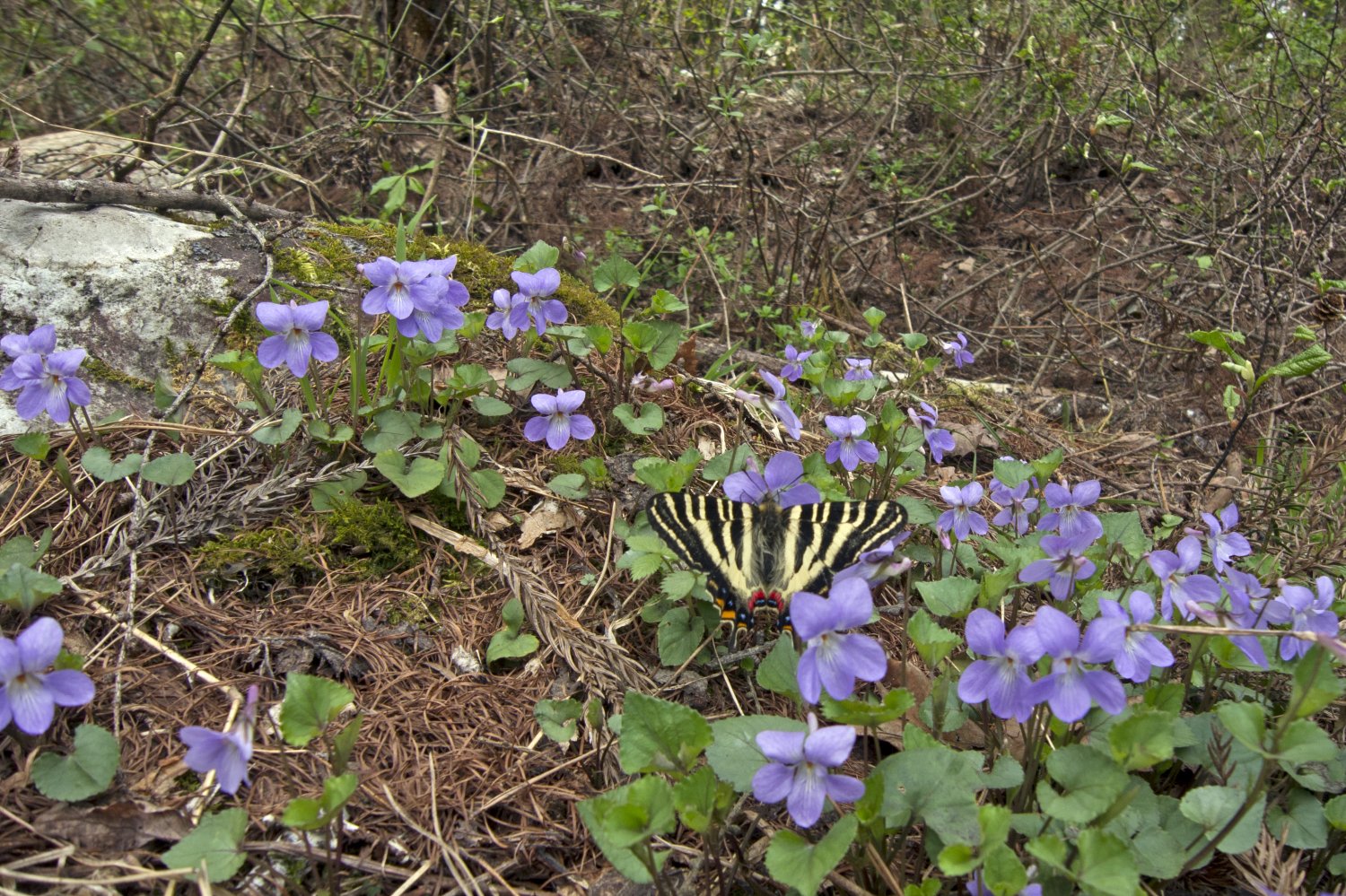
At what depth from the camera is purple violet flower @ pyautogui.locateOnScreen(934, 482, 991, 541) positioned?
2.61 meters

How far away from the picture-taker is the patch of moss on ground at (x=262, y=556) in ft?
7.94

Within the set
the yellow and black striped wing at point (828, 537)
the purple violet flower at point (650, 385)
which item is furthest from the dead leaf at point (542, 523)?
the yellow and black striped wing at point (828, 537)

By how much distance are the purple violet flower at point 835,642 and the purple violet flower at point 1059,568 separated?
1.88 feet

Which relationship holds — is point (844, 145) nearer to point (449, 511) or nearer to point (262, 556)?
point (449, 511)

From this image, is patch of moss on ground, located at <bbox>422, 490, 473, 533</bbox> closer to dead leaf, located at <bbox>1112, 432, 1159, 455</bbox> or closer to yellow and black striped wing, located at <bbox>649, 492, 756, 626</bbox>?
yellow and black striped wing, located at <bbox>649, 492, 756, 626</bbox>

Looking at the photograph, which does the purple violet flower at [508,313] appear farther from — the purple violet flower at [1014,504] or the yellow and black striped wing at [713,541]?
the purple violet flower at [1014,504]

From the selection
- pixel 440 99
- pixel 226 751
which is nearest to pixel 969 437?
pixel 226 751

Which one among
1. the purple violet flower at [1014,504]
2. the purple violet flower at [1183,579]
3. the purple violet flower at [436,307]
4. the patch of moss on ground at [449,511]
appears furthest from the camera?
the purple violet flower at [1014,504]

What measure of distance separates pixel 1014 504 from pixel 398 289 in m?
1.96

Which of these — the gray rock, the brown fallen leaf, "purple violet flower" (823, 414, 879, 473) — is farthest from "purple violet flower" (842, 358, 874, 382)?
the gray rock

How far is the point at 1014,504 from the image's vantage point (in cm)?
282

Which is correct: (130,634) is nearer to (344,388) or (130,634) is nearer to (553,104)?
(344,388)

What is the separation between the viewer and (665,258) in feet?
21.0

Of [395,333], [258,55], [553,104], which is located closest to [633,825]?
[395,333]
